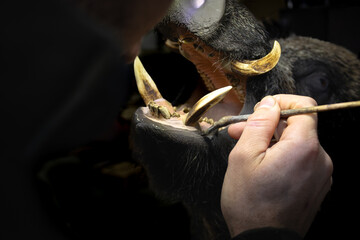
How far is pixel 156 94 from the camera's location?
72 cm

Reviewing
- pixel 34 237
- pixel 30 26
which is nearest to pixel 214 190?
pixel 34 237

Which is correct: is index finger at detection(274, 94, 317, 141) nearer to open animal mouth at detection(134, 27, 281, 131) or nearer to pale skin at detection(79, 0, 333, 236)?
pale skin at detection(79, 0, 333, 236)

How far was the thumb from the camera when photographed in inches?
20.6

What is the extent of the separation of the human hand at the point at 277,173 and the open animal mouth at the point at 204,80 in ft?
0.37

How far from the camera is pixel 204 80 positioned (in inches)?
28.4

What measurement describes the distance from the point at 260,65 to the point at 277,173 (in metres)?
0.22

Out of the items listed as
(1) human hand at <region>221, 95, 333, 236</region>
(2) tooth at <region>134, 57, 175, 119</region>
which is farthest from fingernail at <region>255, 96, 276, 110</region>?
(2) tooth at <region>134, 57, 175, 119</region>

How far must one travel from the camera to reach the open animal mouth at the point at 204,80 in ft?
2.11

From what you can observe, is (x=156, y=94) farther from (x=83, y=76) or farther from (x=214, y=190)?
(x=83, y=76)

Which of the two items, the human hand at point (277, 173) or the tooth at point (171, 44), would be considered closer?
the human hand at point (277, 173)

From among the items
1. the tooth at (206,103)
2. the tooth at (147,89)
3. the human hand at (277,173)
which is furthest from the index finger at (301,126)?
the tooth at (147,89)

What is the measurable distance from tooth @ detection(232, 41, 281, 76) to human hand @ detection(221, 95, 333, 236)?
120mm

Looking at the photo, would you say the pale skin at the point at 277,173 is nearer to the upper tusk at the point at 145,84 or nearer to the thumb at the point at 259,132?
the thumb at the point at 259,132

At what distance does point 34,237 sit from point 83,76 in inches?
7.6
